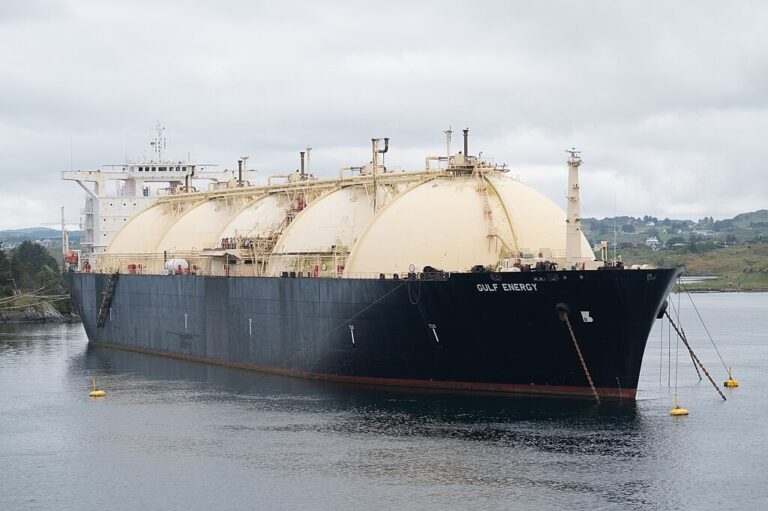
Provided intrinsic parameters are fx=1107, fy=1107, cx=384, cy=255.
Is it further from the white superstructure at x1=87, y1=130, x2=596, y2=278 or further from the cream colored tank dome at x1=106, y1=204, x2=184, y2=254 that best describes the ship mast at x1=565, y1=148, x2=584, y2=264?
the cream colored tank dome at x1=106, y1=204, x2=184, y2=254

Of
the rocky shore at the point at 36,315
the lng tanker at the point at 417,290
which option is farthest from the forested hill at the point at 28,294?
the lng tanker at the point at 417,290

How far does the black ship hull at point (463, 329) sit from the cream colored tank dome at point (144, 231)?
19.2 metres

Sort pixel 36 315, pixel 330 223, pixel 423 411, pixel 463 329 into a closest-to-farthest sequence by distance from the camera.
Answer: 1. pixel 423 411
2. pixel 463 329
3. pixel 330 223
4. pixel 36 315

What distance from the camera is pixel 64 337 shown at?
7781 cm

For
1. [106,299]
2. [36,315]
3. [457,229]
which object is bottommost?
[36,315]

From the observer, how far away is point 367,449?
33.4 meters

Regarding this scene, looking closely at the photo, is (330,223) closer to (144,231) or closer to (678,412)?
(678,412)

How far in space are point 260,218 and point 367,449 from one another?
26.9m

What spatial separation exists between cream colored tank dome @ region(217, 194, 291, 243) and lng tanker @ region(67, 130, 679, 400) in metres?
0.11

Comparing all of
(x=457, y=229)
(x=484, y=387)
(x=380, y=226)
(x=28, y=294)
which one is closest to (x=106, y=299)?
(x=380, y=226)

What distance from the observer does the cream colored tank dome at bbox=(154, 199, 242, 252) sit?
6375 cm

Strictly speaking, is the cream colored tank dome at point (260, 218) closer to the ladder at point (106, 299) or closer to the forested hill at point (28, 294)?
the ladder at point (106, 299)

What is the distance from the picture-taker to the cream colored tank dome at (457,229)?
42594mm

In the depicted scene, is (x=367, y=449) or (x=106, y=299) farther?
(x=106, y=299)
